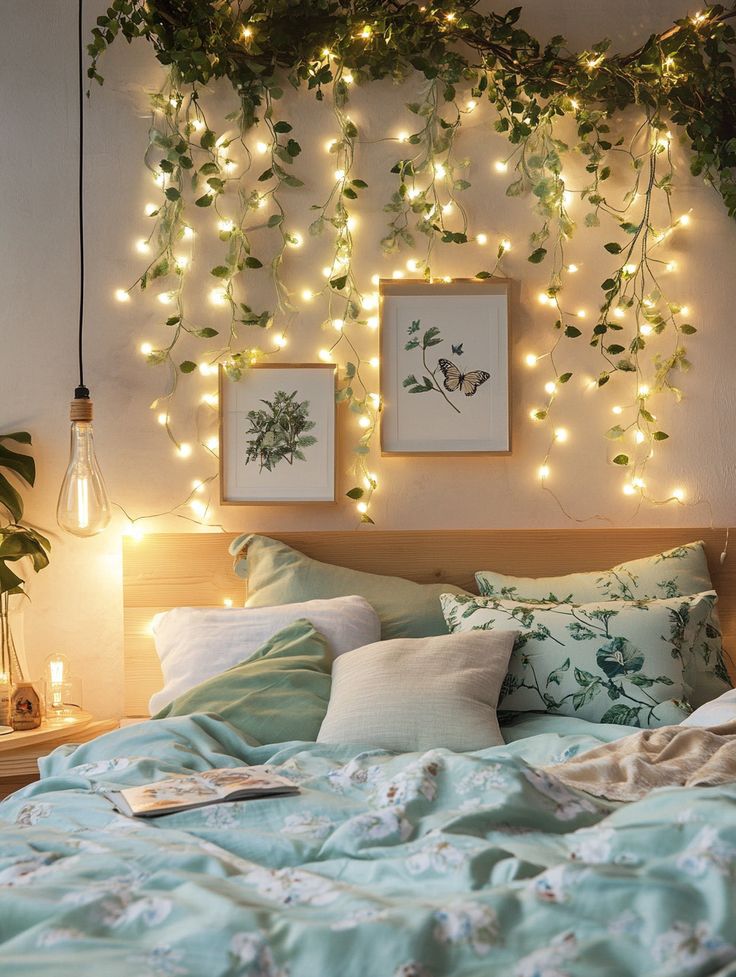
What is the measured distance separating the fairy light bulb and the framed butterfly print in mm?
786

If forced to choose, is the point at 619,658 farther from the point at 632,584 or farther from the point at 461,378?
the point at 461,378

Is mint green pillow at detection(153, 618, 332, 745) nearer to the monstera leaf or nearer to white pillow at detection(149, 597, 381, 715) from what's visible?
white pillow at detection(149, 597, 381, 715)

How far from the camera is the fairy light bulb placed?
2439 millimetres

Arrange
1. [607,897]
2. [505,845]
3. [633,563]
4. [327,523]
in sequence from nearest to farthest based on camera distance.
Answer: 1. [607,897]
2. [505,845]
3. [633,563]
4. [327,523]

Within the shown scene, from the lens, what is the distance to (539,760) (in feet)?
6.18

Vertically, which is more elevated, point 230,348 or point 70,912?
point 230,348

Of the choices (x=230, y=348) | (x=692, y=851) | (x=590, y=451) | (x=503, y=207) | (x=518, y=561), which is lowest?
(x=692, y=851)

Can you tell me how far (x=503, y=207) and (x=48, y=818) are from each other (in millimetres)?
1999

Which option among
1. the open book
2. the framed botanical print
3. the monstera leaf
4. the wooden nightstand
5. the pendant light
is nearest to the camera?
the open book

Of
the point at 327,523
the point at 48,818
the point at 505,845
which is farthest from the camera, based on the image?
the point at 327,523

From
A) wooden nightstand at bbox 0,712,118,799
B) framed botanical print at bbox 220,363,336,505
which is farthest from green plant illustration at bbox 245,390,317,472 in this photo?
wooden nightstand at bbox 0,712,118,799

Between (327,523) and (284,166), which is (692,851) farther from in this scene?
(284,166)

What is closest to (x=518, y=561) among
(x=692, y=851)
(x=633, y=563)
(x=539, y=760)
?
(x=633, y=563)

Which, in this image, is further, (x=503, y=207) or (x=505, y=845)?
(x=503, y=207)
